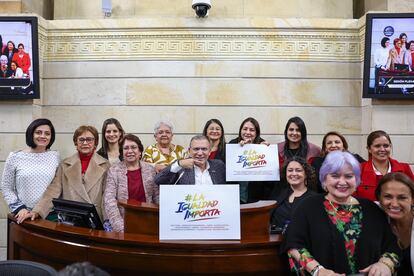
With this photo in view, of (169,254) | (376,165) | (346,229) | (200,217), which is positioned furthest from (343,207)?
(376,165)

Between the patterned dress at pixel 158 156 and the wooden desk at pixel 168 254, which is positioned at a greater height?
the patterned dress at pixel 158 156

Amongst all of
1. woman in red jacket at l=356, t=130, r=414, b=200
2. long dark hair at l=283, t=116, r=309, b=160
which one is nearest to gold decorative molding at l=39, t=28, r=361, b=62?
long dark hair at l=283, t=116, r=309, b=160

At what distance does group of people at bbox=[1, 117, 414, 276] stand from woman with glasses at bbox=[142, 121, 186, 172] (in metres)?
0.01

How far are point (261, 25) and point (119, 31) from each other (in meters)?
2.03

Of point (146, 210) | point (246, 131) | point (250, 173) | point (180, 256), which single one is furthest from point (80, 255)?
point (246, 131)

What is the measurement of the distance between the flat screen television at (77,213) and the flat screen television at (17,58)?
9.77ft

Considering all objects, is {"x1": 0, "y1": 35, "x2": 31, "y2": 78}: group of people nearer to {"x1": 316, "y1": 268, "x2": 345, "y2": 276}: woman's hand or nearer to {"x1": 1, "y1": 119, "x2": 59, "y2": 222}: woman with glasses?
{"x1": 1, "y1": 119, "x2": 59, "y2": 222}: woman with glasses

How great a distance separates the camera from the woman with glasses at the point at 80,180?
11.2 feet

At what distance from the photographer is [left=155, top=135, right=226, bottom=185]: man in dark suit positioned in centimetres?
327

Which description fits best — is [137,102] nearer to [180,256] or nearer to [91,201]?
[91,201]

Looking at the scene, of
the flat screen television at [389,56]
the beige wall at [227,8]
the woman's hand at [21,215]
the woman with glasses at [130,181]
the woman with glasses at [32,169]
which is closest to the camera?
the woman's hand at [21,215]

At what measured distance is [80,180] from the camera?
3.48 m

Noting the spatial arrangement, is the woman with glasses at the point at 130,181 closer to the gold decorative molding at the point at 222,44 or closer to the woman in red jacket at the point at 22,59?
the gold decorative molding at the point at 222,44

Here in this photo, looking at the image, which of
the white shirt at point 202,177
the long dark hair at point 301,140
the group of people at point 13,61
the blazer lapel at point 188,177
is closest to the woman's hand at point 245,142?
the long dark hair at point 301,140
